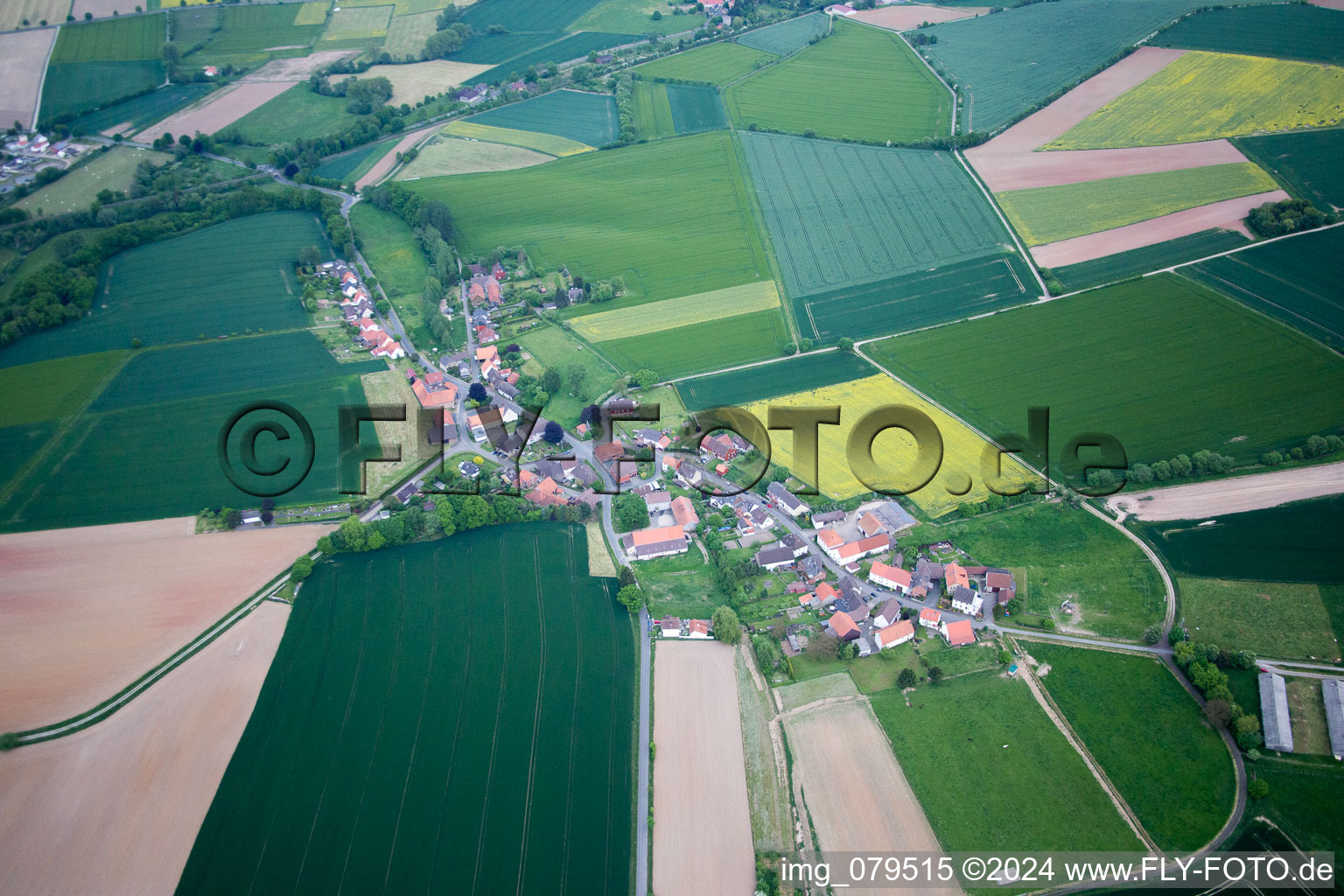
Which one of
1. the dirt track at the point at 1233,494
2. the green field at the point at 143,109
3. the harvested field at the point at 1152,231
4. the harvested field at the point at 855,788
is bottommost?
the harvested field at the point at 855,788

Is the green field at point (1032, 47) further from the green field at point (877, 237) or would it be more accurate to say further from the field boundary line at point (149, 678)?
the field boundary line at point (149, 678)

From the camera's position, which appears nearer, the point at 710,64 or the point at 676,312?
the point at 676,312

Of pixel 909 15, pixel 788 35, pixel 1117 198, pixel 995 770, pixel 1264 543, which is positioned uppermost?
pixel 909 15

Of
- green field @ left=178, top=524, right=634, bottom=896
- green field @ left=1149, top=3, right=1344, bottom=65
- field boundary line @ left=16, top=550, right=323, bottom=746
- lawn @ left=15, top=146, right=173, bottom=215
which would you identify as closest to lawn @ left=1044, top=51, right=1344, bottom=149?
green field @ left=1149, top=3, right=1344, bottom=65

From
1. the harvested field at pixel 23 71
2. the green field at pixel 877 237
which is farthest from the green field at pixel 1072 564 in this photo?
the harvested field at pixel 23 71

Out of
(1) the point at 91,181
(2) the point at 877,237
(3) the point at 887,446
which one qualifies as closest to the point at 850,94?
(2) the point at 877,237

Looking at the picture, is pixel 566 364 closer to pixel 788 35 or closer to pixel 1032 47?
pixel 788 35
